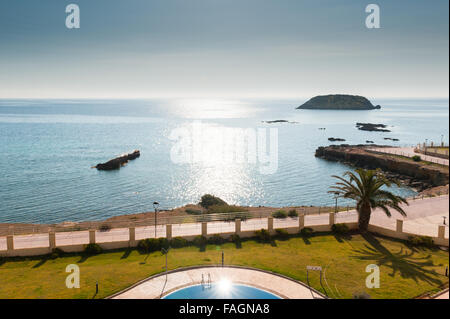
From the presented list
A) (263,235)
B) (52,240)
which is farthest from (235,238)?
(52,240)

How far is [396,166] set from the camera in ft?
211

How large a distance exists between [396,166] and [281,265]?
167 ft

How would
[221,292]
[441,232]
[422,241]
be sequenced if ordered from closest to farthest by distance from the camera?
[221,292], [441,232], [422,241]

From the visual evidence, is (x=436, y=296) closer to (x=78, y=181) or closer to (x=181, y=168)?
(x=78, y=181)

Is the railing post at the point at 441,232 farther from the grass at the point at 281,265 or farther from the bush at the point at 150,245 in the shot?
the bush at the point at 150,245

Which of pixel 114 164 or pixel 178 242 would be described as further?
pixel 114 164

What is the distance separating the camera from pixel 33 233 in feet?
87.4

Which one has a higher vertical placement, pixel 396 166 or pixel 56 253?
pixel 396 166

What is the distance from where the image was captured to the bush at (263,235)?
2661 centimetres

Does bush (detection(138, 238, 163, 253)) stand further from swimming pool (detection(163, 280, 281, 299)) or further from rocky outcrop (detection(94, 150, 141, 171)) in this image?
rocky outcrop (detection(94, 150, 141, 171))

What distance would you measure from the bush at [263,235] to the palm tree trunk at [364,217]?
773cm

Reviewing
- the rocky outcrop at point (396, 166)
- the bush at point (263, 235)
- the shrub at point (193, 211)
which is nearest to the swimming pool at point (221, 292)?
the bush at point (263, 235)

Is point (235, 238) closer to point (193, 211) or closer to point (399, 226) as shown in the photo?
point (399, 226)
